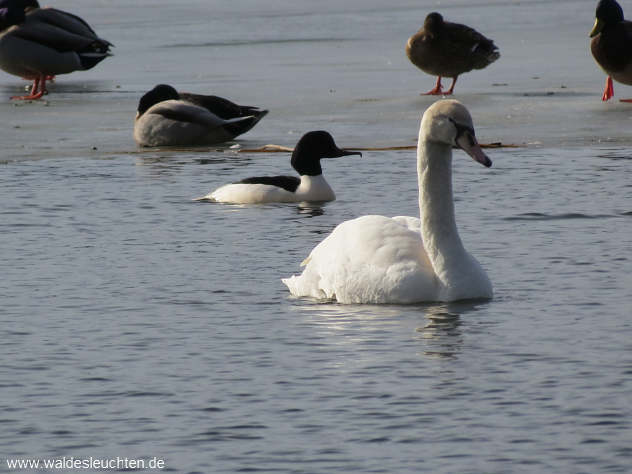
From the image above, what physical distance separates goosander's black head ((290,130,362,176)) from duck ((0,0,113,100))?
9096mm

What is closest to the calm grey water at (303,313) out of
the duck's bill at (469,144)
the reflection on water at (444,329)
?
the reflection on water at (444,329)

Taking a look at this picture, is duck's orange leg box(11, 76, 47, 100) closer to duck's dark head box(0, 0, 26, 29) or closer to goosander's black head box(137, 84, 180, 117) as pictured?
duck's dark head box(0, 0, 26, 29)

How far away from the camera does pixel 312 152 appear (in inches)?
579

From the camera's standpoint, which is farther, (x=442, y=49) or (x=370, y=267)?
(x=442, y=49)

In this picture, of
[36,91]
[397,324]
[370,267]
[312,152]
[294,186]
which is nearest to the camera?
[397,324]

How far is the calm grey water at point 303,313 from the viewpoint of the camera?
21.2 ft

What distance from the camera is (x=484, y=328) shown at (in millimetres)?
8555

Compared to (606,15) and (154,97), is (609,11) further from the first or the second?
(154,97)

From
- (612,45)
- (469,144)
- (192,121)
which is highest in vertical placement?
(612,45)

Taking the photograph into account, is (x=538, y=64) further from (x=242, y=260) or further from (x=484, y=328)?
(x=484, y=328)

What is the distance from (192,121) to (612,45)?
5.93 metres

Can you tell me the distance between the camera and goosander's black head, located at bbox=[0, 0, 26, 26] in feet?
78.6

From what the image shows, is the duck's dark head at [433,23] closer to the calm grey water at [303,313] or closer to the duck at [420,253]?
the calm grey water at [303,313]

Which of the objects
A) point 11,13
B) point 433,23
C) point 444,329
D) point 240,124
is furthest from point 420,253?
point 11,13
